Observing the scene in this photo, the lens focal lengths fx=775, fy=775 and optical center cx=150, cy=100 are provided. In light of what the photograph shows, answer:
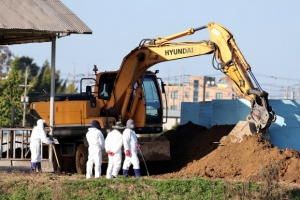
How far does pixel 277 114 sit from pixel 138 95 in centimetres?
463

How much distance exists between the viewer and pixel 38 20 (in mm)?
20922

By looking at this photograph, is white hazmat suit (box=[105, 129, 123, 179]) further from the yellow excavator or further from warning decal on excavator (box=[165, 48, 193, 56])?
warning decal on excavator (box=[165, 48, 193, 56])

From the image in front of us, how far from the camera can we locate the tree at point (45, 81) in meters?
80.3

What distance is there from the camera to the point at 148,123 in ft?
79.1

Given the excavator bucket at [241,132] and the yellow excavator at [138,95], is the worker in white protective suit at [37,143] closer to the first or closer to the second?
the yellow excavator at [138,95]

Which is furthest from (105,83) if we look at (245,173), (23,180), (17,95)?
(17,95)

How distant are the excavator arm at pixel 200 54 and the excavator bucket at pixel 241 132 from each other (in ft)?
0.58

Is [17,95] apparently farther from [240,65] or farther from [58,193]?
[58,193]

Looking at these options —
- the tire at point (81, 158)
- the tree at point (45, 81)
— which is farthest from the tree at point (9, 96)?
the tire at point (81, 158)

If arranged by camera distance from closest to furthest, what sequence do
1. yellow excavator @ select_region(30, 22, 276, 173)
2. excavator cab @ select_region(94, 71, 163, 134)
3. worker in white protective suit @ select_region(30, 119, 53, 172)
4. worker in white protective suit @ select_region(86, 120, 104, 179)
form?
worker in white protective suit @ select_region(86, 120, 104, 179) → worker in white protective suit @ select_region(30, 119, 53, 172) → yellow excavator @ select_region(30, 22, 276, 173) → excavator cab @ select_region(94, 71, 163, 134)

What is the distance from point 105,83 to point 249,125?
5113 mm

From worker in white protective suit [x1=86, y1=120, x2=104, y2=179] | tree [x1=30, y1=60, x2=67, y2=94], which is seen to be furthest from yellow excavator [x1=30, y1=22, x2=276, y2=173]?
tree [x1=30, y1=60, x2=67, y2=94]

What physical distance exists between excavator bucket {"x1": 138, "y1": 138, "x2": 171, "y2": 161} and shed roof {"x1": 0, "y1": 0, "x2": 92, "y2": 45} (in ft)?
12.7

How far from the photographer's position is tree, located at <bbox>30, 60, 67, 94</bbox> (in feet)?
263
